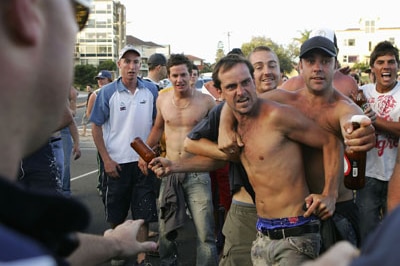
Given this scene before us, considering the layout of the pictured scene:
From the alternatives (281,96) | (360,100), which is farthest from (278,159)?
(360,100)

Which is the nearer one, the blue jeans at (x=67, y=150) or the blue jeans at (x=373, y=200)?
the blue jeans at (x=373, y=200)

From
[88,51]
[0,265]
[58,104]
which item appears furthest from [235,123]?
[88,51]

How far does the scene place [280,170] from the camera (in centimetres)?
358

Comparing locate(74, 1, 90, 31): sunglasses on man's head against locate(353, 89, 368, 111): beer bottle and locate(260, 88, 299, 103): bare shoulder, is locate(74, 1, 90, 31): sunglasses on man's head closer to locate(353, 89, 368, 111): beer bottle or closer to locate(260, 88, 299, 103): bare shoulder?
locate(260, 88, 299, 103): bare shoulder

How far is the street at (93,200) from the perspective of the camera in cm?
609

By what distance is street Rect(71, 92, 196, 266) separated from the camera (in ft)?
20.0

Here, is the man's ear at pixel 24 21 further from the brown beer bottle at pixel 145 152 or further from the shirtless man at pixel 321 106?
the brown beer bottle at pixel 145 152

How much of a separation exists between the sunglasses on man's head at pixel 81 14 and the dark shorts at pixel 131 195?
4504 millimetres

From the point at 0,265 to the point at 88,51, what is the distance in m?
120

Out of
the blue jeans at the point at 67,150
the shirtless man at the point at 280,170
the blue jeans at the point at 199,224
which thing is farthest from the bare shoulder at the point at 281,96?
the blue jeans at the point at 67,150

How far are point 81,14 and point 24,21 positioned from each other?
0.42 m

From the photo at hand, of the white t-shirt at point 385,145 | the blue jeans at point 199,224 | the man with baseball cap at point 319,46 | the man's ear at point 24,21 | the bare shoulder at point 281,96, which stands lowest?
the blue jeans at point 199,224

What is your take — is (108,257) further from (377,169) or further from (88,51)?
(88,51)

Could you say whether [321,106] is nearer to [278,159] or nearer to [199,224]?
[278,159]
